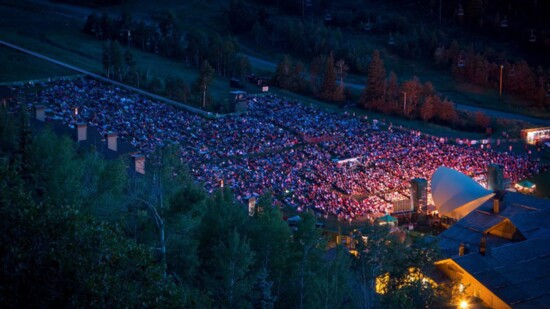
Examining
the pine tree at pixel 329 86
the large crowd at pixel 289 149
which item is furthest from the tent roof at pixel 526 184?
the pine tree at pixel 329 86

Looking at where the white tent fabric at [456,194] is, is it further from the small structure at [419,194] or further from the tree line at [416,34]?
the tree line at [416,34]

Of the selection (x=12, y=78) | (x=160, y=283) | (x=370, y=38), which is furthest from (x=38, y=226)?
(x=370, y=38)

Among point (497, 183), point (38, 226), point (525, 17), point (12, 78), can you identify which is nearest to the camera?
point (38, 226)

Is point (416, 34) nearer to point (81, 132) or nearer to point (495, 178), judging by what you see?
point (495, 178)

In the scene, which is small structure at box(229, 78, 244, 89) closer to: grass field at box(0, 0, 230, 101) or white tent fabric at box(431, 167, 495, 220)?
grass field at box(0, 0, 230, 101)

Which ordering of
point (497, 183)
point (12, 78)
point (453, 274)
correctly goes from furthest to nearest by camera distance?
point (12, 78) → point (497, 183) → point (453, 274)

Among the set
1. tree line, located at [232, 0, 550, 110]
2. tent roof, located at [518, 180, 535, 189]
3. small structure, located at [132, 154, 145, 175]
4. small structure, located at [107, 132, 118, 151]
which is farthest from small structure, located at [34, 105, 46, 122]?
tree line, located at [232, 0, 550, 110]

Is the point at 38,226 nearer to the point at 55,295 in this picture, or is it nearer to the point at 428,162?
the point at 55,295
